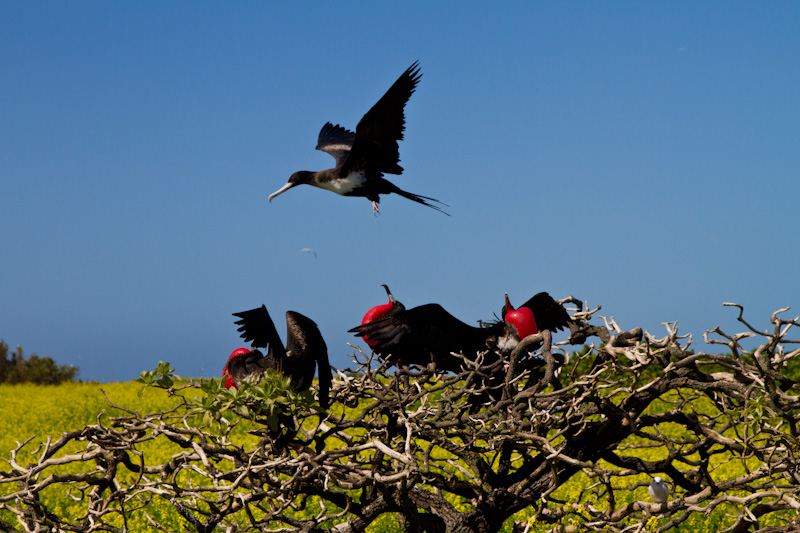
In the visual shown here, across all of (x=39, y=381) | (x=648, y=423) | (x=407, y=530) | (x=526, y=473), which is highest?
(x=39, y=381)

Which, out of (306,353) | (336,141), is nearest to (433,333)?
Result: (306,353)

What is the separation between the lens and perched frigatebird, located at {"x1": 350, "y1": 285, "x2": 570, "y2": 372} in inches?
122

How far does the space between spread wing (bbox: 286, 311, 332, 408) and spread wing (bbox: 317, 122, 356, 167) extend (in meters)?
2.10

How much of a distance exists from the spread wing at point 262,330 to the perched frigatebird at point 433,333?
0.40m

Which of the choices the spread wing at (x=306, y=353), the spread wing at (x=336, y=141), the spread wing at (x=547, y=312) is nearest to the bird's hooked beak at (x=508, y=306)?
the spread wing at (x=547, y=312)

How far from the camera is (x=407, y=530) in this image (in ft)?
11.2

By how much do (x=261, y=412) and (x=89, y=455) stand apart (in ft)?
2.45

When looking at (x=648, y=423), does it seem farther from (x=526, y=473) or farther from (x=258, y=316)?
(x=258, y=316)

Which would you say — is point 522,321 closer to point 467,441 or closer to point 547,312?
point 547,312

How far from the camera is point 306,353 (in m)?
2.79

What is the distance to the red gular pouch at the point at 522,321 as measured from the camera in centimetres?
316

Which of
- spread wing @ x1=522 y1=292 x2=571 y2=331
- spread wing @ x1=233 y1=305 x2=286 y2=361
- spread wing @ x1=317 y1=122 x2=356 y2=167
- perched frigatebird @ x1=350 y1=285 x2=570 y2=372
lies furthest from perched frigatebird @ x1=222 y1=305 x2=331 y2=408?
spread wing @ x1=317 y1=122 x2=356 y2=167

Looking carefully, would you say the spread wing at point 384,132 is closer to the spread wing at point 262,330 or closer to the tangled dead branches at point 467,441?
the tangled dead branches at point 467,441

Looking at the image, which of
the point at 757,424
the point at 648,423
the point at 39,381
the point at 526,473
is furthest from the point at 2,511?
the point at 39,381
